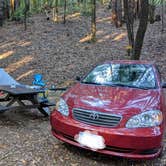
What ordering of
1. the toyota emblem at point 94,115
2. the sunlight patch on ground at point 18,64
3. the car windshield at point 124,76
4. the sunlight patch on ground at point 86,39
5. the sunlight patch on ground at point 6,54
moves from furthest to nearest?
the sunlight patch on ground at point 86,39 < the sunlight patch on ground at point 6,54 < the sunlight patch on ground at point 18,64 < the car windshield at point 124,76 < the toyota emblem at point 94,115

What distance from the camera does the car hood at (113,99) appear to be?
16.1ft

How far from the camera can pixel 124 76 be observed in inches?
247

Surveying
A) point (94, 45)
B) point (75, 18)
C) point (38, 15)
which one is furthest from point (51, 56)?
point (38, 15)

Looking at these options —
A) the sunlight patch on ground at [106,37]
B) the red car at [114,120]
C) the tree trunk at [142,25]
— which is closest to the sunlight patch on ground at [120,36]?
the sunlight patch on ground at [106,37]

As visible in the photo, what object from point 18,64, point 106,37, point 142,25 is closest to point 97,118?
point 142,25

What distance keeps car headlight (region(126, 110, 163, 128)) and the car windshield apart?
105 centimetres

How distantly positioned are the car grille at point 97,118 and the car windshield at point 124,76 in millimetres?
1231

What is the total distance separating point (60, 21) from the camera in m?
20.3

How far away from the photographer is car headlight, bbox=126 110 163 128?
4672 millimetres

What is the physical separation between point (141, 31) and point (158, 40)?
5809mm

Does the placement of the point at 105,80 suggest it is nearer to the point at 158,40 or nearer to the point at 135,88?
the point at 135,88

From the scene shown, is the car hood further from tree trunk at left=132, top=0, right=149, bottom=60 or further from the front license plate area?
tree trunk at left=132, top=0, right=149, bottom=60

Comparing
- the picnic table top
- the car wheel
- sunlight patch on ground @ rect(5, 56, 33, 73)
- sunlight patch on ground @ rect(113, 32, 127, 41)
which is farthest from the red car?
sunlight patch on ground @ rect(113, 32, 127, 41)

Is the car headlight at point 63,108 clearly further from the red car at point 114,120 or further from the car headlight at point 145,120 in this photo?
the car headlight at point 145,120
